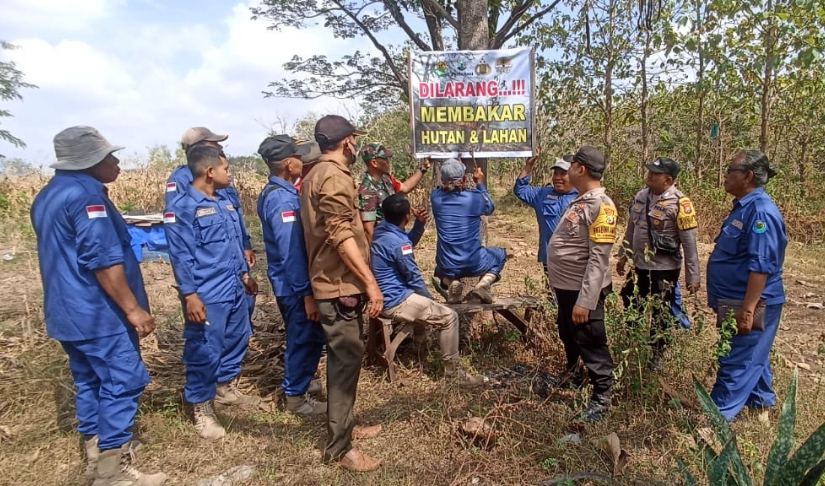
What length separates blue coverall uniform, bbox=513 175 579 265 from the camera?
430cm

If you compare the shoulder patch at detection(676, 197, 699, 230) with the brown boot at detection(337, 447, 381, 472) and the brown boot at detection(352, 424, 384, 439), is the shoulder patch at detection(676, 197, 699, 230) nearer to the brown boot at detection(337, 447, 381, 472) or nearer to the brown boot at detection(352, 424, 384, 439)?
the brown boot at detection(352, 424, 384, 439)

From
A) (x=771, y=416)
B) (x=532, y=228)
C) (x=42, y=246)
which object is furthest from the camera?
(x=532, y=228)

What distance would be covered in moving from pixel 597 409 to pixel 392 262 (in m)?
1.71

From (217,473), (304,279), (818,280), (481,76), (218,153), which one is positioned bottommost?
(217,473)

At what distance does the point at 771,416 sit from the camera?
312cm

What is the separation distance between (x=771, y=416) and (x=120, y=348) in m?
4.03

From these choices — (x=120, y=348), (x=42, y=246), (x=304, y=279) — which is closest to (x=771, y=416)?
(x=304, y=279)

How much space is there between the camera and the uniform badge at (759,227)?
271 cm

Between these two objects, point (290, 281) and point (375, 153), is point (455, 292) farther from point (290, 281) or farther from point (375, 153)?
point (290, 281)

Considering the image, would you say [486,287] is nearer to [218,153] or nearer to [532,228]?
[218,153]

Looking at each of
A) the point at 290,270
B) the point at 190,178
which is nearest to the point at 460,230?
the point at 290,270

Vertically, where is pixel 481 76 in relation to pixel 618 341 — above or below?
above

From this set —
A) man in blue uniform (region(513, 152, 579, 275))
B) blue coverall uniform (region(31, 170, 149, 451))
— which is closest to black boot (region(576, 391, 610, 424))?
man in blue uniform (region(513, 152, 579, 275))

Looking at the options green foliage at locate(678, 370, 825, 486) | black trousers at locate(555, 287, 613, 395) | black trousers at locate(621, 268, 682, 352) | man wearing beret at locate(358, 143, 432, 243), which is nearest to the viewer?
green foliage at locate(678, 370, 825, 486)
